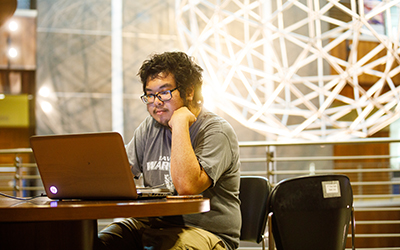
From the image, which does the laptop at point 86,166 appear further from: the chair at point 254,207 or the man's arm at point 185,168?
the chair at point 254,207

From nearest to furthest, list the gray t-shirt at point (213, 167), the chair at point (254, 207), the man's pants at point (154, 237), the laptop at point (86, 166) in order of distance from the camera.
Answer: the laptop at point (86, 166), the man's pants at point (154, 237), the gray t-shirt at point (213, 167), the chair at point (254, 207)

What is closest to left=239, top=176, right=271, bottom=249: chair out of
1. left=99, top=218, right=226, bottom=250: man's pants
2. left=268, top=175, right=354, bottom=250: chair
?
left=268, top=175, right=354, bottom=250: chair

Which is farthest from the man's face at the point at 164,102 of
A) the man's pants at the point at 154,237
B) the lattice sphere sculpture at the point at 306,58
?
the lattice sphere sculpture at the point at 306,58

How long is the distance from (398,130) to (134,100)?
3742 millimetres

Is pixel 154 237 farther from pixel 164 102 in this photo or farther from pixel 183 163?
pixel 164 102

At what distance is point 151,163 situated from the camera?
1729mm

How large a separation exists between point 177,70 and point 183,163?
47cm

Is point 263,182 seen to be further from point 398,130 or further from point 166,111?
point 398,130

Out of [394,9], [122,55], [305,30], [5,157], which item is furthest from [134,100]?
[394,9]

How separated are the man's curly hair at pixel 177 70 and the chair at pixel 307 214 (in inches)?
22.5

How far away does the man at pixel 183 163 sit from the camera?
4.57 ft

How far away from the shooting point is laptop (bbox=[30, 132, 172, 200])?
1.15 metres

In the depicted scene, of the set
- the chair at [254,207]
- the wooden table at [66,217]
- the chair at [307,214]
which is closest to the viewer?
the wooden table at [66,217]

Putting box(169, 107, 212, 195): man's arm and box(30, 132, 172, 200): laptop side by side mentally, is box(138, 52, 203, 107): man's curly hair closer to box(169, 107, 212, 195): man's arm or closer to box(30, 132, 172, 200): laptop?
box(169, 107, 212, 195): man's arm
